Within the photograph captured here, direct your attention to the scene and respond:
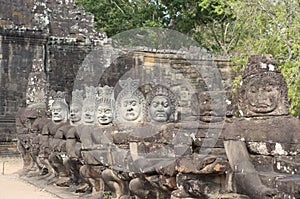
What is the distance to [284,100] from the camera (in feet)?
16.1

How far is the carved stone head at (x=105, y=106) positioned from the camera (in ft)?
25.6

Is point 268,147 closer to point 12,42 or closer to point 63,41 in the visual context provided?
point 12,42

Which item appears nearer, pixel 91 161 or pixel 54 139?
pixel 91 161

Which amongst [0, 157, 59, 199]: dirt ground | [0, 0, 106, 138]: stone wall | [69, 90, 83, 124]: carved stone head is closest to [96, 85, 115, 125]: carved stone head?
[69, 90, 83, 124]: carved stone head

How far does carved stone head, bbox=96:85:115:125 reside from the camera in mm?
7809

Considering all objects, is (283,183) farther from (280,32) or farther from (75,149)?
(280,32)

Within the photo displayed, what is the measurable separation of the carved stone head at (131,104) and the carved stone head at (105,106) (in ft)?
0.80

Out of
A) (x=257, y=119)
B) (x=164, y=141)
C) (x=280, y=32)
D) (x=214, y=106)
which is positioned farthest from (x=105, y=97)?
(x=280, y=32)

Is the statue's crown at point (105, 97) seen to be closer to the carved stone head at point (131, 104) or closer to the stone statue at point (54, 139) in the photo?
the carved stone head at point (131, 104)

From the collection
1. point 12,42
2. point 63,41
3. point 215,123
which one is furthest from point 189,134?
point 63,41

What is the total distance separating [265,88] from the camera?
4.89m

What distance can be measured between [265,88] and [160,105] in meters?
2.44

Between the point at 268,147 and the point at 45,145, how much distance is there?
5.74m

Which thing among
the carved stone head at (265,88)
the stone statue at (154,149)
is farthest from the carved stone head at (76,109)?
the carved stone head at (265,88)
